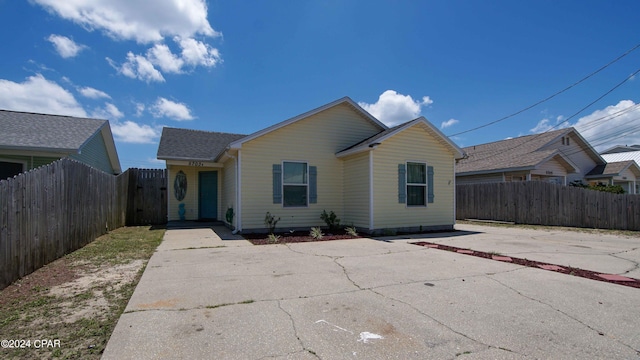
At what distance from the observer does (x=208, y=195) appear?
591 inches

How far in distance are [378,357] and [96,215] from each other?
9.16 meters

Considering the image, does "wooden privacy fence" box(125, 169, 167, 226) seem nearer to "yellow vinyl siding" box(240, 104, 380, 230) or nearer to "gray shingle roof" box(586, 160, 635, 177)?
"yellow vinyl siding" box(240, 104, 380, 230)

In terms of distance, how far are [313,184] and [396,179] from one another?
2744mm

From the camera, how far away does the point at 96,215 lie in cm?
908

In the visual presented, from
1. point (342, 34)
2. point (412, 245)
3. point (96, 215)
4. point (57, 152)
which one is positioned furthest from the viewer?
point (342, 34)

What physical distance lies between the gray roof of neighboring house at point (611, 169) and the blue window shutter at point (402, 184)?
17.5 m

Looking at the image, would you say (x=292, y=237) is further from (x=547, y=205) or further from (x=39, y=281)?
(x=547, y=205)

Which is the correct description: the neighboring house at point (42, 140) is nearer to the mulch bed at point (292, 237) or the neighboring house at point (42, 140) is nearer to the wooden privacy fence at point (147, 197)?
the wooden privacy fence at point (147, 197)

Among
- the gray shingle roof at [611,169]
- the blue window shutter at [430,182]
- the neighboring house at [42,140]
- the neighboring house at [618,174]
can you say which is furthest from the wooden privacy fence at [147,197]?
the gray shingle roof at [611,169]

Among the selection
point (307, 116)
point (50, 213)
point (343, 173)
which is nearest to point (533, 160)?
point (343, 173)

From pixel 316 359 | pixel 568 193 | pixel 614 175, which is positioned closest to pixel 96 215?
pixel 316 359

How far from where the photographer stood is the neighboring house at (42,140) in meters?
10.6

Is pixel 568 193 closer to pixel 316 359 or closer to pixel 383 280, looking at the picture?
pixel 383 280

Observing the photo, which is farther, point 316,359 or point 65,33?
point 65,33
